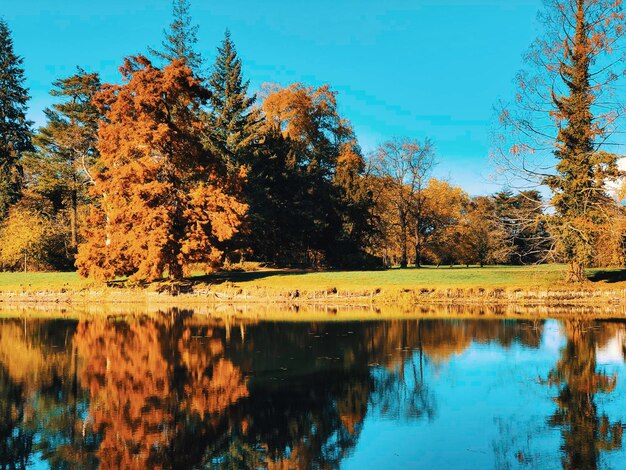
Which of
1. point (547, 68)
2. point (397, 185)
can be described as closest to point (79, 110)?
point (397, 185)

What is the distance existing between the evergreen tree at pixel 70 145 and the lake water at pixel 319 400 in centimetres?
3126

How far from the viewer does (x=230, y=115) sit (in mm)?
44531

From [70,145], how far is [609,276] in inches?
1530

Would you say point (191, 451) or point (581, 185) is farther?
point (581, 185)

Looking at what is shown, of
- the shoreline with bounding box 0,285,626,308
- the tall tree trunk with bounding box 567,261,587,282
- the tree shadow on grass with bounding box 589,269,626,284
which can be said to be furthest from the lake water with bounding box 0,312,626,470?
the tree shadow on grass with bounding box 589,269,626,284

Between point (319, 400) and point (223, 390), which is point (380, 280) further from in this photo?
point (319, 400)

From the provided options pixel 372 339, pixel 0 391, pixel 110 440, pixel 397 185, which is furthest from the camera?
pixel 397 185

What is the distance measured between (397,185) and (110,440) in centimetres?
4543

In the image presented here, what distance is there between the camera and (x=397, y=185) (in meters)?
51.3

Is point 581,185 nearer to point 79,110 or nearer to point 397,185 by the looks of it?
point 397,185

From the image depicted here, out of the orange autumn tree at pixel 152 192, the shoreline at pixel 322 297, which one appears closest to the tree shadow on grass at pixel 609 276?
the shoreline at pixel 322 297

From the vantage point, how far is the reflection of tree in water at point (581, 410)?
6.99 metres

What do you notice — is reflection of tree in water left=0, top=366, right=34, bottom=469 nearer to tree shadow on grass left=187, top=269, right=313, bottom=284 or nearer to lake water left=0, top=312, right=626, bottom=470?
lake water left=0, top=312, right=626, bottom=470

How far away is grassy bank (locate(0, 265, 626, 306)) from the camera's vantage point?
25531 millimetres
